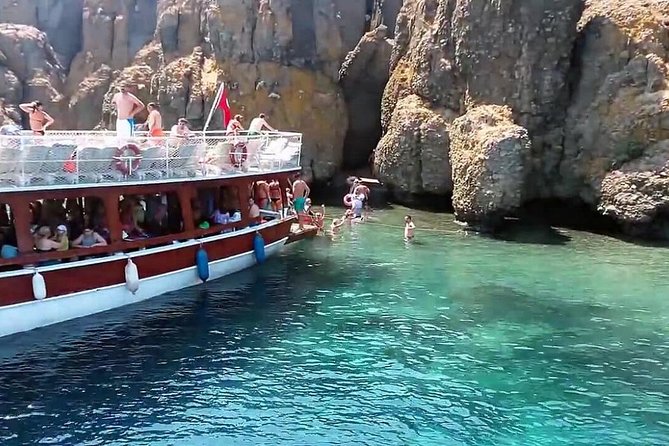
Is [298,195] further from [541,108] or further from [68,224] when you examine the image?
[541,108]

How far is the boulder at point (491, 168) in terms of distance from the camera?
29.0 metres

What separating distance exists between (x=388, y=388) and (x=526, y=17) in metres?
22.1

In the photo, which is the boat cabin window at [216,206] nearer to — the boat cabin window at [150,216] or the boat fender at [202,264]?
the boat cabin window at [150,216]

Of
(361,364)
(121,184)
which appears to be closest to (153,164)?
(121,184)

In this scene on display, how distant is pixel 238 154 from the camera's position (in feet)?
72.5

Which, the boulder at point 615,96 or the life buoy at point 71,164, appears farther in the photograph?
the boulder at point 615,96

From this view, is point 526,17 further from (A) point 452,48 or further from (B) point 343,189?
(B) point 343,189

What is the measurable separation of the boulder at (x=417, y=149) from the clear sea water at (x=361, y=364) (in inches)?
440

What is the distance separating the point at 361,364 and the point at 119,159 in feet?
27.3

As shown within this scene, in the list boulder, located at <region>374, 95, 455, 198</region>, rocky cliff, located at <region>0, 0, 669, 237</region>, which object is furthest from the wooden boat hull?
boulder, located at <region>374, 95, 455, 198</region>

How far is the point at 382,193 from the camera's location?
39.5 meters

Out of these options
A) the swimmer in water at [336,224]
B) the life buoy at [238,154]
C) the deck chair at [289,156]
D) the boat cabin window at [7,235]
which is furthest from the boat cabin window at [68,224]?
the swimmer in water at [336,224]

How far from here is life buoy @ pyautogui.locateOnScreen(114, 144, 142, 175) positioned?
59.2 ft

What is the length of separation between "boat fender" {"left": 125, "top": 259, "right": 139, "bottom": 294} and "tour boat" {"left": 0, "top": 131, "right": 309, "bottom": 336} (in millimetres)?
31
